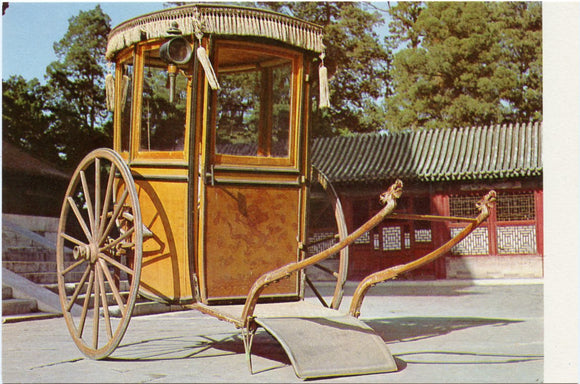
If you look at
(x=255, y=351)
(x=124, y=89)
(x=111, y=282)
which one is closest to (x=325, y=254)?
(x=255, y=351)

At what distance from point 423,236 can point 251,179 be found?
469 inches

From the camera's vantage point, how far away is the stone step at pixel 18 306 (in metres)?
7.39

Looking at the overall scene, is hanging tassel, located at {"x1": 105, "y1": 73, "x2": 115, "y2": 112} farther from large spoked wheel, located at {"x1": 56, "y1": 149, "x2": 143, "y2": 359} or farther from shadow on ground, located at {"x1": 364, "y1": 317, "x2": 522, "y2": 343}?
shadow on ground, located at {"x1": 364, "y1": 317, "x2": 522, "y2": 343}

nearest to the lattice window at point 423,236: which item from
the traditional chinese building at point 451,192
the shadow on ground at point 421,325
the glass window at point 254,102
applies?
the traditional chinese building at point 451,192

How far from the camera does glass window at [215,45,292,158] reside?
5.07m

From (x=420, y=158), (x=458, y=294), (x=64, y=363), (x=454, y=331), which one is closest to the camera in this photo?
(x=64, y=363)

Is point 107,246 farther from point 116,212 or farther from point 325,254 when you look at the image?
point 325,254

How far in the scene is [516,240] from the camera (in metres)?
15.5

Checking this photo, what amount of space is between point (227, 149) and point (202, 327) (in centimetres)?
246

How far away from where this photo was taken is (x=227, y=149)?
16.3 feet

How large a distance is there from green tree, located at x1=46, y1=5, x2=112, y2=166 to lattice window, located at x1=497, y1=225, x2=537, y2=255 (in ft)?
30.3

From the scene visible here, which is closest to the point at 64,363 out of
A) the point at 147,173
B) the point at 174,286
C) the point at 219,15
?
the point at 174,286

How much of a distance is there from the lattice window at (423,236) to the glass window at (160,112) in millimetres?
11846
